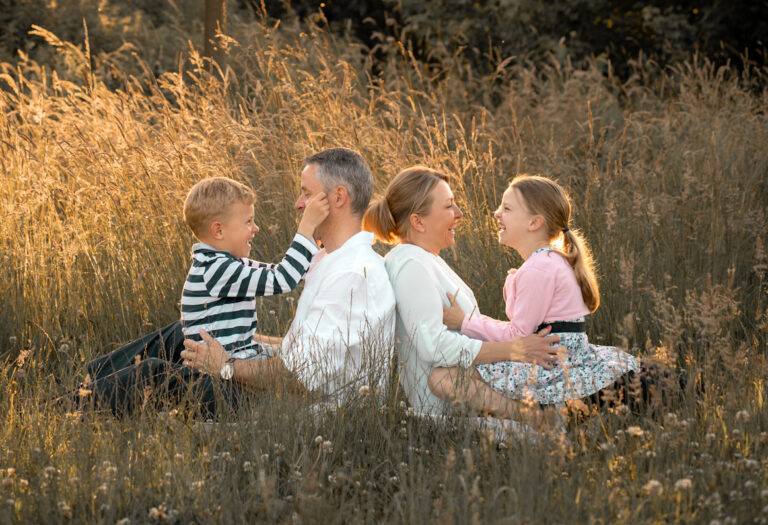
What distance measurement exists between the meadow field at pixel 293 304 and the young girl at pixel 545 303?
0.71 ft

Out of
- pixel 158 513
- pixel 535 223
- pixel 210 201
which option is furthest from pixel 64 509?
pixel 535 223

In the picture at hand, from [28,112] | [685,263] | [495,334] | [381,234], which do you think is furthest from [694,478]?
[28,112]

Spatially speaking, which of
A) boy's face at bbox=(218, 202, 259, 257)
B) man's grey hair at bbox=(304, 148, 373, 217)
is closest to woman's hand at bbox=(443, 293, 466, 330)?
man's grey hair at bbox=(304, 148, 373, 217)

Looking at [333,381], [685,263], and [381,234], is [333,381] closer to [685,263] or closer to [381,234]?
[381,234]

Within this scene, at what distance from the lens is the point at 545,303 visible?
3.68m

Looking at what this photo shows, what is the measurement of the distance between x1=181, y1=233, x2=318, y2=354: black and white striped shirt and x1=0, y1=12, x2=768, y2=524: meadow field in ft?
1.54

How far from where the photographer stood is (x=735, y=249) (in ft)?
17.1

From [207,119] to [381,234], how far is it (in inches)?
95.3

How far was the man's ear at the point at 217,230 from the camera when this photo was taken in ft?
12.7

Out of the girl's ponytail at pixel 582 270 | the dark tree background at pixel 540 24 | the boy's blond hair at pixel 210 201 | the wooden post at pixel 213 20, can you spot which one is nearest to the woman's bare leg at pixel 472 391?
the girl's ponytail at pixel 582 270

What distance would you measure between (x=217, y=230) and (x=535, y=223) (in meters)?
1.42

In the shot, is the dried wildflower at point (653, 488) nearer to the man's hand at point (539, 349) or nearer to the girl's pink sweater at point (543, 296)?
the man's hand at point (539, 349)

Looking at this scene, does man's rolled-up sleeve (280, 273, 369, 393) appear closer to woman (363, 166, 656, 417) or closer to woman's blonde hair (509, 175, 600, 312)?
woman (363, 166, 656, 417)

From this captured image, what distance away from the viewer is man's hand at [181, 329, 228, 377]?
3602 millimetres
